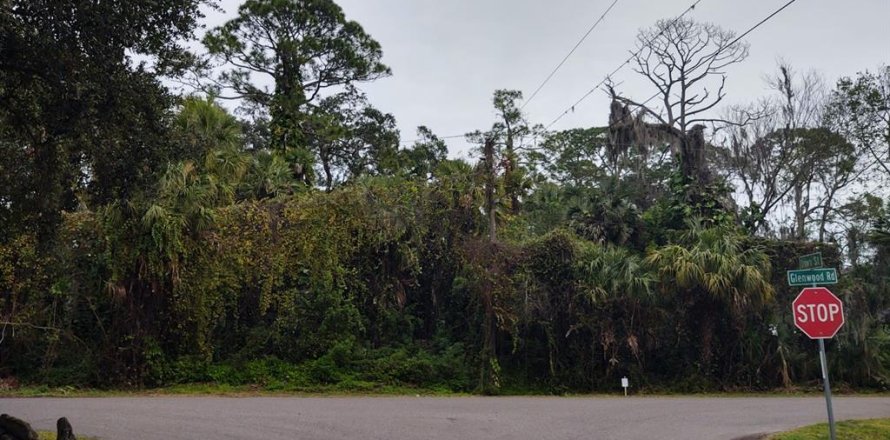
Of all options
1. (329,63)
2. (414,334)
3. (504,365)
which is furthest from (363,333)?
(329,63)

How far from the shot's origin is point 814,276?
1034 cm

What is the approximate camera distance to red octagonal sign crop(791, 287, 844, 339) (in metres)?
9.99

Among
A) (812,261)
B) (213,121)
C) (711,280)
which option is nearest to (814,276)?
(812,261)

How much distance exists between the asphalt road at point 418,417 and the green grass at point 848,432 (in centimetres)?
76

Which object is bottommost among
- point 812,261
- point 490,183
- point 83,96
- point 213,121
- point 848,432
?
point 848,432

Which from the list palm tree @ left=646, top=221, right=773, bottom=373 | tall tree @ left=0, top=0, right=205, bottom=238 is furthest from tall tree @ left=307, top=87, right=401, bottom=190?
tall tree @ left=0, top=0, right=205, bottom=238

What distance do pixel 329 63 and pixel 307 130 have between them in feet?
12.0

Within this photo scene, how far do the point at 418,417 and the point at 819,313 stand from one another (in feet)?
23.7

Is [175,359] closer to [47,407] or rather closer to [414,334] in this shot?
[47,407]

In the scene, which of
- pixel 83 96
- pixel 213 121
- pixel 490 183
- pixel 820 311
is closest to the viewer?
pixel 83 96

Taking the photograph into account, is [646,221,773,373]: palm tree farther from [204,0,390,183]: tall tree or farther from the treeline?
[204,0,390,183]: tall tree

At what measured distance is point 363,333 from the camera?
71.6ft

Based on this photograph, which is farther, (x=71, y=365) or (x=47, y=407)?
(x=71, y=365)

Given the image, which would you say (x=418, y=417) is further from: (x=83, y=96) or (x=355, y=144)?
(x=355, y=144)
